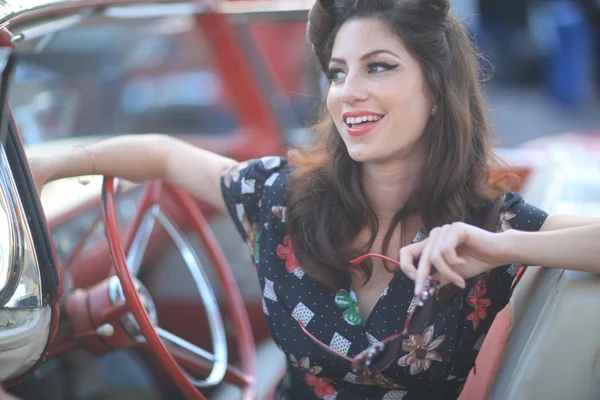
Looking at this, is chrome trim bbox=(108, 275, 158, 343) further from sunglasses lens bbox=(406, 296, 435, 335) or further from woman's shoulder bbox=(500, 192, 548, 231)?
woman's shoulder bbox=(500, 192, 548, 231)

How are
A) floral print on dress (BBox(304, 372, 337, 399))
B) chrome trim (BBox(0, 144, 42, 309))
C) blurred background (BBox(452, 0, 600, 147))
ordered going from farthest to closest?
blurred background (BBox(452, 0, 600, 147)) → floral print on dress (BBox(304, 372, 337, 399)) → chrome trim (BBox(0, 144, 42, 309))

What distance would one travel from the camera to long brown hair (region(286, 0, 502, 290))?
62.3 inches

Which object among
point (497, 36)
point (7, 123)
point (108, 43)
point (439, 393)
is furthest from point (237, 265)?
point (497, 36)

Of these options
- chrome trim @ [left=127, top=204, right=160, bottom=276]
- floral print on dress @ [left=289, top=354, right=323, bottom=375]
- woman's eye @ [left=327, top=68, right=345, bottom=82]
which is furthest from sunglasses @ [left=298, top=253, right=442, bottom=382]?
chrome trim @ [left=127, top=204, right=160, bottom=276]

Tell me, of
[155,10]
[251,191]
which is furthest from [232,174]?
[155,10]

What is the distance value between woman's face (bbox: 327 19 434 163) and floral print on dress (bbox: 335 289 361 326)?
296 mm

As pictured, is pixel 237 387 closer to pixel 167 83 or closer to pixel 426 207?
pixel 426 207

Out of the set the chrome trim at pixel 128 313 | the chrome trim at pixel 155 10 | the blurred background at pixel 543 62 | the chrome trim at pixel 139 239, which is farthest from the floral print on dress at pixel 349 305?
the blurred background at pixel 543 62

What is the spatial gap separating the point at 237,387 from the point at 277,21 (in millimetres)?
1697

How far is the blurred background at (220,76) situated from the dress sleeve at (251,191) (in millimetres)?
332

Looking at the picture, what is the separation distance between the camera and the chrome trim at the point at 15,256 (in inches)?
52.5

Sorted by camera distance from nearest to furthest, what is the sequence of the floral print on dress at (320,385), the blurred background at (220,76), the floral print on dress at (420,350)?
1. the floral print on dress at (420,350)
2. the floral print on dress at (320,385)
3. the blurred background at (220,76)

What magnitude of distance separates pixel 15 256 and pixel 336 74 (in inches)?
30.3

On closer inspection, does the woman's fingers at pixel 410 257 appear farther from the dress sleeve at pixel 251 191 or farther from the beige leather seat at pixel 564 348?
the dress sleeve at pixel 251 191
